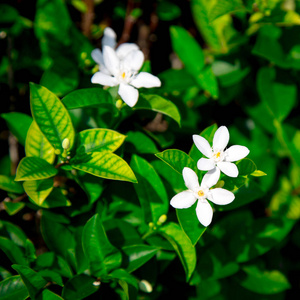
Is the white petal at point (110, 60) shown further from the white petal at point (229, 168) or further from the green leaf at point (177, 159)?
the white petal at point (229, 168)

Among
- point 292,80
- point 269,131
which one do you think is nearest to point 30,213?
point 269,131

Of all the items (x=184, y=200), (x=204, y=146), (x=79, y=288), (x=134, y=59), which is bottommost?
(x=79, y=288)

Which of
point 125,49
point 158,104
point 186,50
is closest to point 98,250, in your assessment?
point 158,104

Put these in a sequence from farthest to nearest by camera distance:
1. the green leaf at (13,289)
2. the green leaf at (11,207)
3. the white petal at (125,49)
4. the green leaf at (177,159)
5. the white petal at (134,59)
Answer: the white petal at (125,49) → the white petal at (134,59) → the green leaf at (11,207) → the green leaf at (13,289) → the green leaf at (177,159)

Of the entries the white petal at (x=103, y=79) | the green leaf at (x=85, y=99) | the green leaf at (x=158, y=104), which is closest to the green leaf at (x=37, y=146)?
the green leaf at (x=85, y=99)

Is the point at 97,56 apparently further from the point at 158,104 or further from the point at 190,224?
the point at 190,224
